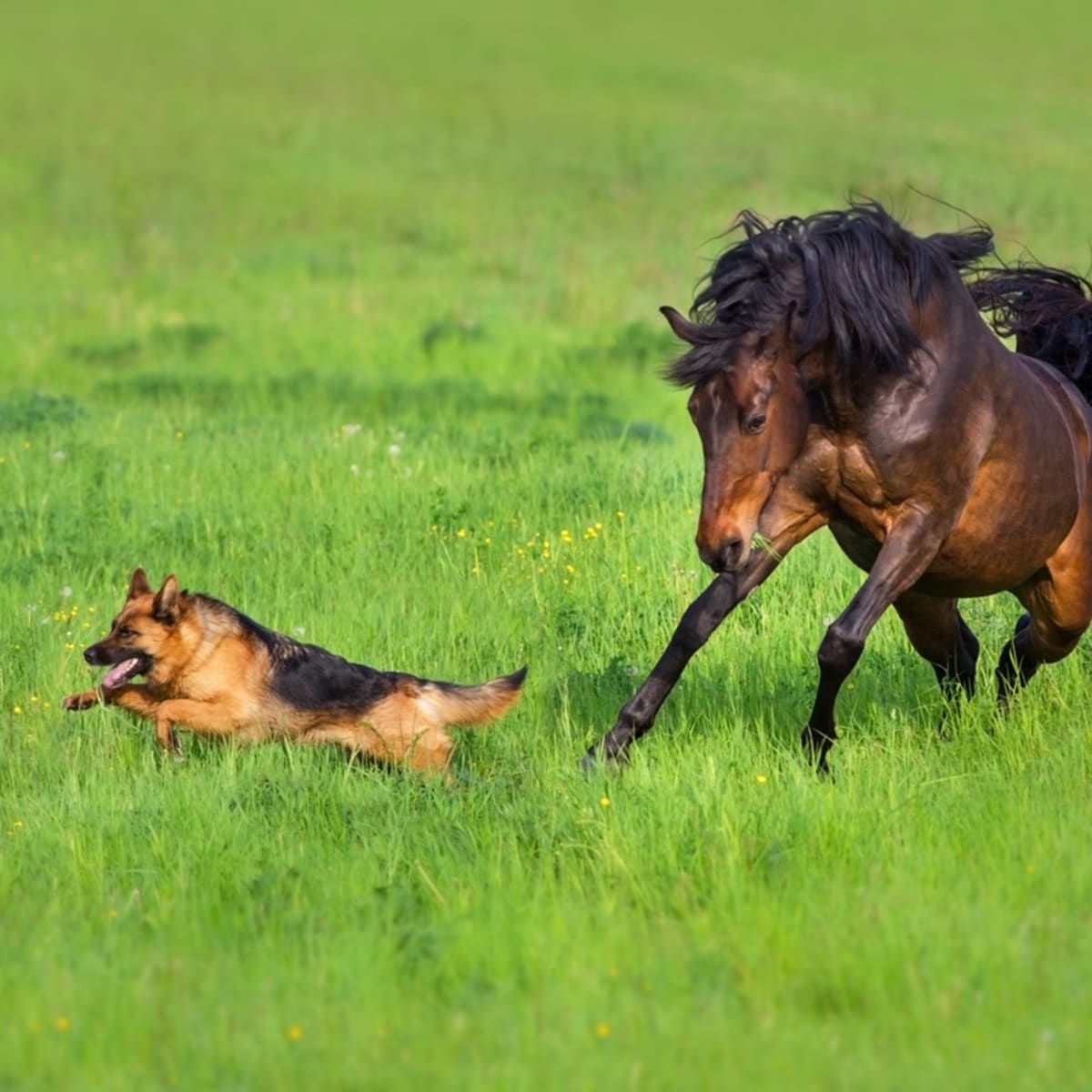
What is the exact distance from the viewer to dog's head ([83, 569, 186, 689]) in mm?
7336

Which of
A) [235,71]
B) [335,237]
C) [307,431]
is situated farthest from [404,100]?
[307,431]

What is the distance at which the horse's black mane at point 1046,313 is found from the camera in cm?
792

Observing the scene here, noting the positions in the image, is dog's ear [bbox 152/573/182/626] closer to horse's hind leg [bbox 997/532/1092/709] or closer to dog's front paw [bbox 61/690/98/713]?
dog's front paw [bbox 61/690/98/713]

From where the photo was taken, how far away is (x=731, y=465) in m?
5.88

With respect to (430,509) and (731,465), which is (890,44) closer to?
(430,509)

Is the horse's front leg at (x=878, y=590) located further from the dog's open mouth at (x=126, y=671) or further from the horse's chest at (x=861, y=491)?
the dog's open mouth at (x=126, y=671)

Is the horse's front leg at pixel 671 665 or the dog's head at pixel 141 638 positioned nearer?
the horse's front leg at pixel 671 665

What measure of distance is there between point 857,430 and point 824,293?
50 centimetres

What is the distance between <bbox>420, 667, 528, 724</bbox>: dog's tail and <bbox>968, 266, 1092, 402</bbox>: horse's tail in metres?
2.79

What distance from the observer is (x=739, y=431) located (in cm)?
590

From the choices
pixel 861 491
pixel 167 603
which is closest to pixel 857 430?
pixel 861 491

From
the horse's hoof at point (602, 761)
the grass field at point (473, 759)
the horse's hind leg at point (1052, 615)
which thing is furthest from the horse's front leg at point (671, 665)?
the horse's hind leg at point (1052, 615)

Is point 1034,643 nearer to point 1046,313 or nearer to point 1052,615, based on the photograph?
point 1052,615

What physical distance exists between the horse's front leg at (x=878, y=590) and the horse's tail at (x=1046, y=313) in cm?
204
